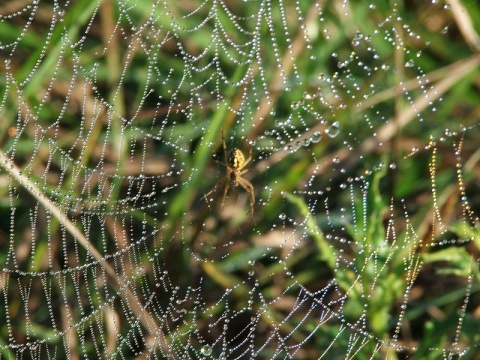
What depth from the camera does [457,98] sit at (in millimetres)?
2289

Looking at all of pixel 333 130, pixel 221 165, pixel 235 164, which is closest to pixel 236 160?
pixel 235 164

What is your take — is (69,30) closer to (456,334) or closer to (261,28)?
(261,28)

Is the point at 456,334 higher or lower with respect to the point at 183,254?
lower

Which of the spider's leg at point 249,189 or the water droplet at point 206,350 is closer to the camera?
the water droplet at point 206,350

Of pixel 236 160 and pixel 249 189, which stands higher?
pixel 236 160

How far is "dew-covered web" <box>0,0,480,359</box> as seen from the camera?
2123 mm

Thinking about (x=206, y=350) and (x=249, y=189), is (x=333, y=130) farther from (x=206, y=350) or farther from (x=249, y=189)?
(x=206, y=350)

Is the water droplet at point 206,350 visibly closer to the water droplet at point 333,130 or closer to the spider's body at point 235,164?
the spider's body at point 235,164

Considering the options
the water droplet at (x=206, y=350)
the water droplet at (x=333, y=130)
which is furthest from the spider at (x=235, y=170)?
the water droplet at (x=206, y=350)

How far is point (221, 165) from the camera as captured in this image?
84.7 inches

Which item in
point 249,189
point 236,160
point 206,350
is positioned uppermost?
point 236,160

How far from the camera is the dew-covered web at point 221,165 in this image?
6.97 feet

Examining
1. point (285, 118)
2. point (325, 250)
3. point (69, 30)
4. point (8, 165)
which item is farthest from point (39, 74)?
point (325, 250)

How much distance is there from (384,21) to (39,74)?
959mm
